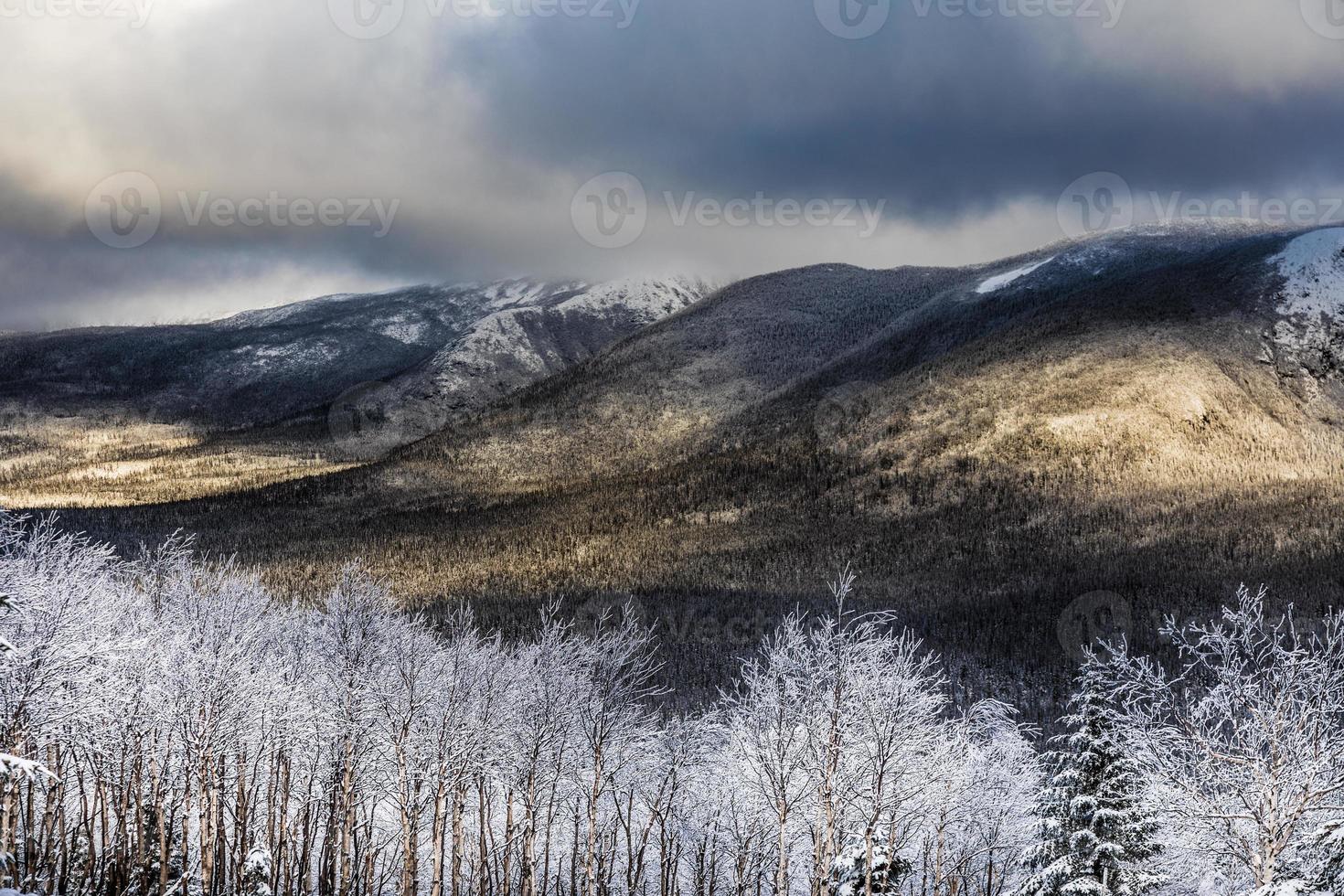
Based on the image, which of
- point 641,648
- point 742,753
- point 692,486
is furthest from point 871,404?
point 742,753

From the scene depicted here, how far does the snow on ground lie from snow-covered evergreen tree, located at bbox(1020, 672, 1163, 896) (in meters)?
169

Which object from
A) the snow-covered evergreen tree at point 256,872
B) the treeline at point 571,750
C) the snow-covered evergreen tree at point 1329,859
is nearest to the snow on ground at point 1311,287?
the treeline at point 571,750

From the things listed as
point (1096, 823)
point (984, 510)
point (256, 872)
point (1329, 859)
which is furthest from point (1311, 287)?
point (256, 872)

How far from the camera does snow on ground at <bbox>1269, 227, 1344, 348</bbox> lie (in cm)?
17462

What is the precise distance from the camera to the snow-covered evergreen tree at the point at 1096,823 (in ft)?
111

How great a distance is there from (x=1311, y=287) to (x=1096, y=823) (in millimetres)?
182511

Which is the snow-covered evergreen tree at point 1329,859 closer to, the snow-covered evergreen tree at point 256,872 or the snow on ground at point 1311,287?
the snow-covered evergreen tree at point 256,872

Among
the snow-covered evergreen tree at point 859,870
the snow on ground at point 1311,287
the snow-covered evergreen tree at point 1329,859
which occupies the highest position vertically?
the snow on ground at point 1311,287

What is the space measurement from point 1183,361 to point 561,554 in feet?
363

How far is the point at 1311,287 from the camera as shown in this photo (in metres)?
181

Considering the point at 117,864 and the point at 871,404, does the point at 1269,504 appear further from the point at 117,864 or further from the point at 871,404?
the point at 117,864

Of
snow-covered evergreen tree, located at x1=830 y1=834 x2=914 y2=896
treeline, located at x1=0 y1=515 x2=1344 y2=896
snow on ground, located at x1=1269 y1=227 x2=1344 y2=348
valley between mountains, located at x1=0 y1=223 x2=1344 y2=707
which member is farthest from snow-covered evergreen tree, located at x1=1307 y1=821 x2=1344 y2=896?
snow on ground, located at x1=1269 y1=227 x2=1344 y2=348

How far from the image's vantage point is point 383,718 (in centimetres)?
4278

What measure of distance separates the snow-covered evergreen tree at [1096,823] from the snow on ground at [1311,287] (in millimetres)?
168980
